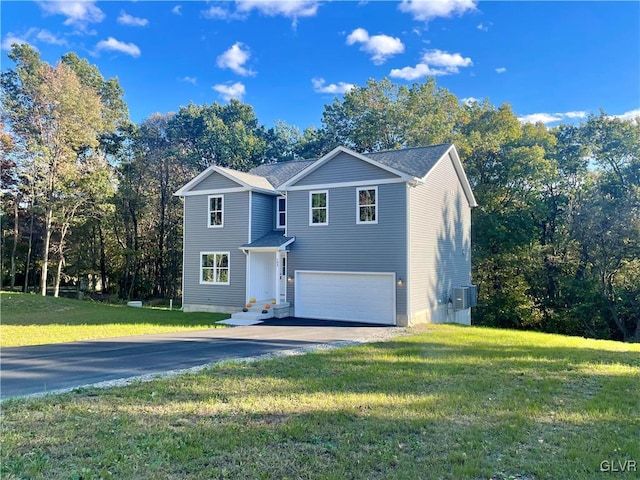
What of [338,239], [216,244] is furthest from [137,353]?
[216,244]

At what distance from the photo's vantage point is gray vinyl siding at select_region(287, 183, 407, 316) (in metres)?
14.7

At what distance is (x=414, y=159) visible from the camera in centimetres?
1705

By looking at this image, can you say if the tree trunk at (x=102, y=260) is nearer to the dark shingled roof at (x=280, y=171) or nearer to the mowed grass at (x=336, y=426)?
the dark shingled roof at (x=280, y=171)

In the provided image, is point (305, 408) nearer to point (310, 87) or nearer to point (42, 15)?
point (42, 15)

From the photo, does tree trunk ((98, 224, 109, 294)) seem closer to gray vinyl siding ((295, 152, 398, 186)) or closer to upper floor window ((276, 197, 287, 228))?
upper floor window ((276, 197, 287, 228))

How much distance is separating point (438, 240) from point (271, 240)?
7226mm

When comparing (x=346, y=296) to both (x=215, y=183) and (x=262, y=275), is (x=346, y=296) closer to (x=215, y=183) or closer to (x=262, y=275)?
(x=262, y=275)

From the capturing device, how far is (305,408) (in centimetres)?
522

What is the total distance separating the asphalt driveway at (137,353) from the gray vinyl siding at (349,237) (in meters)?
2.64

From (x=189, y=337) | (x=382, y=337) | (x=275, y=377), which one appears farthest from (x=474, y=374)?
(x=189, y=337)

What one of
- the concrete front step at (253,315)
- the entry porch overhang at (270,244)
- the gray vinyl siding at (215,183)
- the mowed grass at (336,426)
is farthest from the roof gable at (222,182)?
the mowed grass at (336,426)

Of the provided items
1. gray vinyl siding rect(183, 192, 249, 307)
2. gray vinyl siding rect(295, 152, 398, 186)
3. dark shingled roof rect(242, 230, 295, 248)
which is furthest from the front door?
gray vinyl siding rect(295, 152, 398, 186)

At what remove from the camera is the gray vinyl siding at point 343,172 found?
50.4 ft

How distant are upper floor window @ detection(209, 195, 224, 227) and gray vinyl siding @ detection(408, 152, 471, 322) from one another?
8.77 m
